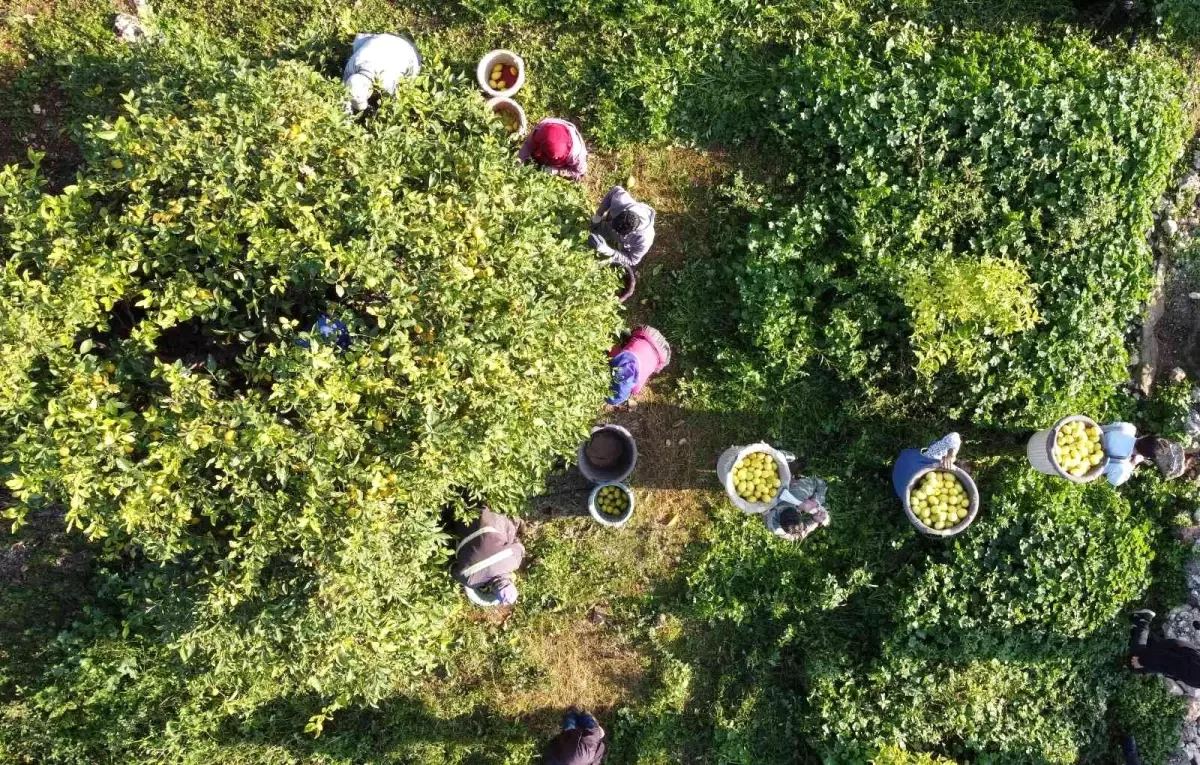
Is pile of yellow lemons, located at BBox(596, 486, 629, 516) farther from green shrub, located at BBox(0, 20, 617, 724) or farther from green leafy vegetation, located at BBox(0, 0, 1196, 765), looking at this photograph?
green shrub, located at BBox(0, 20, 617, 724)

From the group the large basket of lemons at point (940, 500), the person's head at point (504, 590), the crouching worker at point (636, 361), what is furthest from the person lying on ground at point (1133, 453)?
the person's head at point (504, 590)

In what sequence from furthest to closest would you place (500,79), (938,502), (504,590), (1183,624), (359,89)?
1. (500,79)
2. (1183,624)
3. (938,502)
4. (504,590)
5. (359,89)

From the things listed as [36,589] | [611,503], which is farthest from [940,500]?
[36,589]

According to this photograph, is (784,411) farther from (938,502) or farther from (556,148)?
(556,148)

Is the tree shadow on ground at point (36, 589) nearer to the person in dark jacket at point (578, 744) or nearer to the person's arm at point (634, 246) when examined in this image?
the person in dark jacket at point (578, 744)

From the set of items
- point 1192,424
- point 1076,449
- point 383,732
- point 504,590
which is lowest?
point 383,732

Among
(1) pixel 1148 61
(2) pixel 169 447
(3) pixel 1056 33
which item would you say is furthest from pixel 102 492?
(1) pixel 1148 61

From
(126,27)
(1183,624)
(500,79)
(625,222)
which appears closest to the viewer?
(625,222)

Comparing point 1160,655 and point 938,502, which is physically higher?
point 938,502
